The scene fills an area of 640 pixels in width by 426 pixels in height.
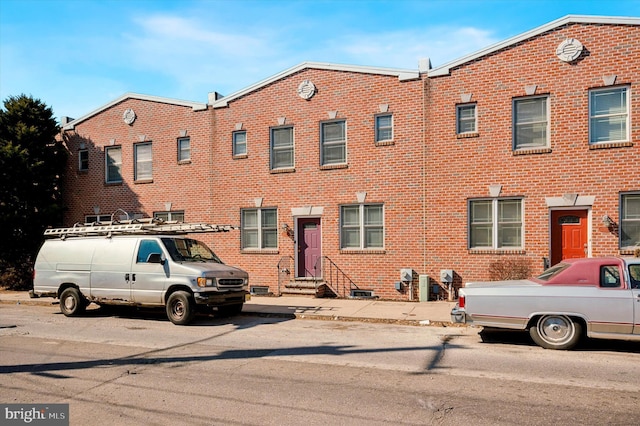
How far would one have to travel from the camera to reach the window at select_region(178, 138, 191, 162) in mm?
18844

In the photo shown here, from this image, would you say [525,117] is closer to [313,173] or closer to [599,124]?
[599,124]

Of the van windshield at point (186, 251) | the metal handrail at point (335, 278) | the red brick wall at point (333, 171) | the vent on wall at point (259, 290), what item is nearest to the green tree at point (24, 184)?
the red brick wall at point (333, 171)

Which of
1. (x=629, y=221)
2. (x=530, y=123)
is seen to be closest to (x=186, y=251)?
(x=530, y=123)

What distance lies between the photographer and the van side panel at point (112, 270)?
1200 cm

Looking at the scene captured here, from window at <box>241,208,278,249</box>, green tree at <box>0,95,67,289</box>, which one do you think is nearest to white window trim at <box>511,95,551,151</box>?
window at <box>241,208,278,249</box>

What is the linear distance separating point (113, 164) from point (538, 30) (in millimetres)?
16161

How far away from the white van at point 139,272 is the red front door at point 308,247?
13.5ft

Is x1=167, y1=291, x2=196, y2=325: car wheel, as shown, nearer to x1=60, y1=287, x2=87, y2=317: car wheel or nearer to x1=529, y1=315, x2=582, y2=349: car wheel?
x1=60, y1=287, x2=87, y2=317: car wheel

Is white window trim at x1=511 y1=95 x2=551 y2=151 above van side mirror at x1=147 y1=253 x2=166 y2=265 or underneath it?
above

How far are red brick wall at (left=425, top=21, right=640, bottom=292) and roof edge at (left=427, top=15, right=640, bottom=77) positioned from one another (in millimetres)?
135

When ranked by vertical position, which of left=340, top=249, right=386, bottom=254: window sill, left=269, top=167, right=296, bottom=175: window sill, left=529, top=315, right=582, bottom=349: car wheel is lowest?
left=529, top=315, right=582, bottom=349: car wheel

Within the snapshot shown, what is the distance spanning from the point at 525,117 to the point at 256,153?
8.74 metres

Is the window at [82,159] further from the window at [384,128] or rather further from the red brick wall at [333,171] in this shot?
the window at [384,128]

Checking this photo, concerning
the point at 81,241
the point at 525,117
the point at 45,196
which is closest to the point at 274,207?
the point at 81,241
